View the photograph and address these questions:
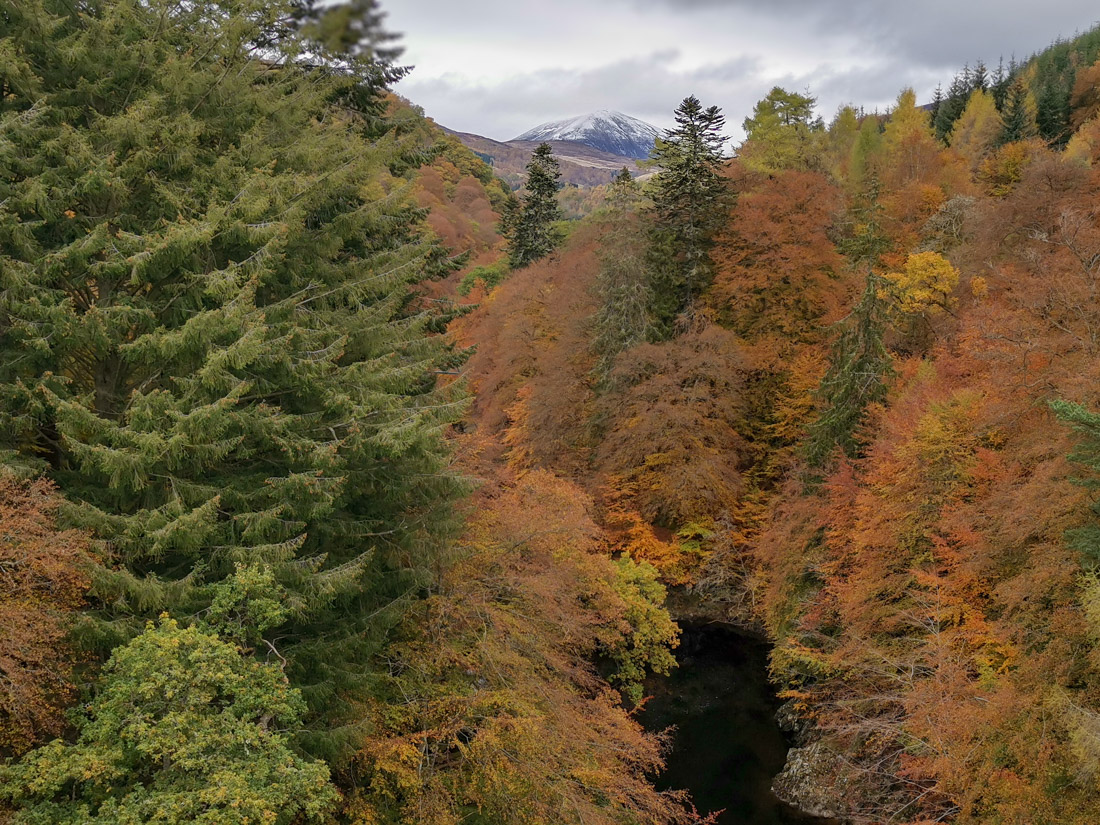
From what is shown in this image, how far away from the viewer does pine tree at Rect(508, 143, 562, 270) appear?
4028cm

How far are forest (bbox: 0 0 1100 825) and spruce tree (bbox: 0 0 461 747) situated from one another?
0.24ft

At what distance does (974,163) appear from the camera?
45250 millimetres

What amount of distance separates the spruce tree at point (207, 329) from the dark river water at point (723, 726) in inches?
417

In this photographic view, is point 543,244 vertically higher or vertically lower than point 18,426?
higher

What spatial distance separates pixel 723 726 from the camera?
1964 cm

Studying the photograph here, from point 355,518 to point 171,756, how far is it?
5.33 meters

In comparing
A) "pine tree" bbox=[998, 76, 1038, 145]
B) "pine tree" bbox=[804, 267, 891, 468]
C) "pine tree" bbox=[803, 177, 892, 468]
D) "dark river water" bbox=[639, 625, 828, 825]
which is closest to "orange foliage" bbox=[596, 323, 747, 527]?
"pine tree" bbox=[803, 177, 892, 468]

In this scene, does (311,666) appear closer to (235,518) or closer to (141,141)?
(235,518)

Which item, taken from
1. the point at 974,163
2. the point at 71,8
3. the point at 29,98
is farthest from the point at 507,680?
the point at 974,163

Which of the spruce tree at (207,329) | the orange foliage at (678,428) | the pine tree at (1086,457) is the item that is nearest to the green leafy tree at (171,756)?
the spruce tree at (207,329)

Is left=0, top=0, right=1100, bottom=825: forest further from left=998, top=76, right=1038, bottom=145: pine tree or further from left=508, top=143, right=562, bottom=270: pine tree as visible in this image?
left=998, top=76, right=1038, bottom=145: pine tree

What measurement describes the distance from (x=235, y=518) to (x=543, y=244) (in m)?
34.2

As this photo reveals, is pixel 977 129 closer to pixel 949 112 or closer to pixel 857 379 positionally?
pixel 949 112

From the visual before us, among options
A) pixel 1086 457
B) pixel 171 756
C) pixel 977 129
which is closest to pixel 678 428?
pixel 1086 457
